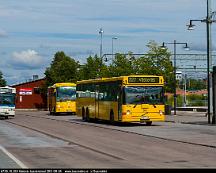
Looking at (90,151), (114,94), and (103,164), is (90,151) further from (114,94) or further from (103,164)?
(114,94)

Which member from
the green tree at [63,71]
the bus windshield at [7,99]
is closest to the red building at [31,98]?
the green tree at [63,71]

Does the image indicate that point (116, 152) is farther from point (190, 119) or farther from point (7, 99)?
point (7, 99)

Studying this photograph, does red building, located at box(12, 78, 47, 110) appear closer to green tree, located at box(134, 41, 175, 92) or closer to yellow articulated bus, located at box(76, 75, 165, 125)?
green tree, located at box(134, 41, 175, 92)

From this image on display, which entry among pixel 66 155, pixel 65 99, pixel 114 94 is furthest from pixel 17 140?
pixel 65 99

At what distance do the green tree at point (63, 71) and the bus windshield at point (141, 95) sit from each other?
2273 inches

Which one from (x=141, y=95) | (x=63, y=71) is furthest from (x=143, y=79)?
(x=63, y=71)

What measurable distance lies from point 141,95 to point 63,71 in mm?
59532

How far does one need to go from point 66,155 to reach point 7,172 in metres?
6.99

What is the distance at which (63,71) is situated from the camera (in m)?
93.7

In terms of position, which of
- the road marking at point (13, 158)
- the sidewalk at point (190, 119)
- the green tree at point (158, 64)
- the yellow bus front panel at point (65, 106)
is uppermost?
the green tree at point (158, 64)

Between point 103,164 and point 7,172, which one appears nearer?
point 7,172

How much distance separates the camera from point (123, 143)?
2256cm

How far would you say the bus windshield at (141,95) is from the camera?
3484 centimetres

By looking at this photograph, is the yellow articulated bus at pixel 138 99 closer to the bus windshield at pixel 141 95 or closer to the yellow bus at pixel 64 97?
the bus windshield at pixel 141 95
